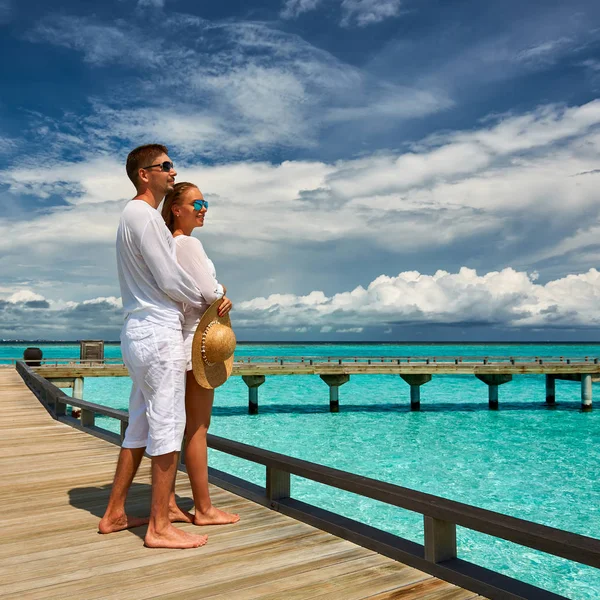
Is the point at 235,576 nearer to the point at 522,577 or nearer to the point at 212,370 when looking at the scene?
the point at 212,370

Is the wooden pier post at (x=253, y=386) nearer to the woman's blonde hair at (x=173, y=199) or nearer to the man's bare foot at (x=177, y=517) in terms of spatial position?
the man's bare foot at (x=177, y=517)

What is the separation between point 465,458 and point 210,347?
18.9m

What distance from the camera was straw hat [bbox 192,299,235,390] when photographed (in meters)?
3.29

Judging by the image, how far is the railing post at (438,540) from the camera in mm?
2861

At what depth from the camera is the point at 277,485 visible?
158 inches

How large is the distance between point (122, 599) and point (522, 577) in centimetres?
953

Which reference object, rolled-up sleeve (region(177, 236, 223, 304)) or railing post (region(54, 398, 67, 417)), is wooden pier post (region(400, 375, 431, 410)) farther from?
rolled-up sleeve (region(177, 236, 223, 304))

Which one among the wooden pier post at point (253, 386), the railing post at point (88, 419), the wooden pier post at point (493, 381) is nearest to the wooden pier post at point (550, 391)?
the wooden pier post at point (493, 381)

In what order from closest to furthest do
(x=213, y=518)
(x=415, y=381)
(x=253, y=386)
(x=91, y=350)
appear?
(x=213, y=518), (x=253, y=386), (x=415, y=381), (x=91, y=350)

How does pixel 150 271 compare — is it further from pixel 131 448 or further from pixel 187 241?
pixel 131 448

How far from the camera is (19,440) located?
24.7 ft

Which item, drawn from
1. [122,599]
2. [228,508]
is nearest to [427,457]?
[228,508]

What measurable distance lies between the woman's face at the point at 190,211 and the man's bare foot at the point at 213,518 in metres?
1.79

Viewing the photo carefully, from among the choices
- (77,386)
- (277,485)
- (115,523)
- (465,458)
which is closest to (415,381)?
(465,458)
